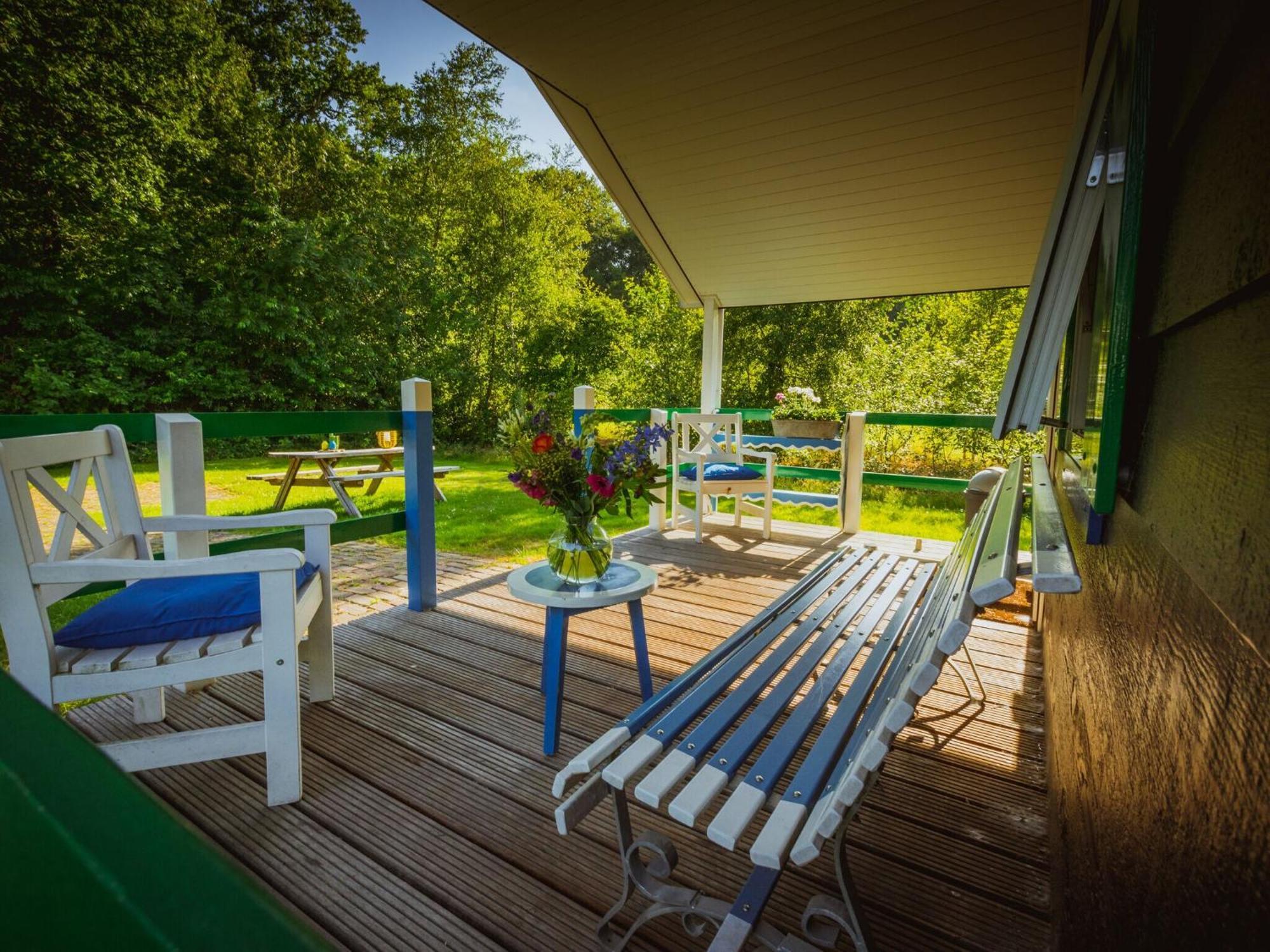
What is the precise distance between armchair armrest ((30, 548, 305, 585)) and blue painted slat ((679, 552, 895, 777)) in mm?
1163

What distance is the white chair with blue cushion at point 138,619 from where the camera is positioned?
1520 millimetres

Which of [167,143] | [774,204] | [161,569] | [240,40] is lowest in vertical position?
[161,569]

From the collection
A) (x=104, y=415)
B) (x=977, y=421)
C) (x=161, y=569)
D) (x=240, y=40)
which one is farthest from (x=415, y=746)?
(x=240, y=40)

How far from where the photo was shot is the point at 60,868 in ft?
0.88

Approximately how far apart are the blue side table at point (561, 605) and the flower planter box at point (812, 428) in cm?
351

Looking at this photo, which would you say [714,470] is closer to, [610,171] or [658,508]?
[658,508]

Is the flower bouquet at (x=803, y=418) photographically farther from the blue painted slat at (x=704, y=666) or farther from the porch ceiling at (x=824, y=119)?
the blue painted slat at (x=704, y=666)

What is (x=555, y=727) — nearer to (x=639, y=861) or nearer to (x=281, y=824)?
(x=639, y=861)

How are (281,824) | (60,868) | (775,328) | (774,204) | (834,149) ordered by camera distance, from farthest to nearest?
(775,328) → (774,204) → (834,149) → (281,824) → (60,868)

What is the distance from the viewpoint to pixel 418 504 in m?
3.22

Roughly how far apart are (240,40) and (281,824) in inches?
599

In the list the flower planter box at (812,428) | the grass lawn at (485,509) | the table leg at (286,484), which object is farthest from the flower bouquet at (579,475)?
the table leg at (286,484)

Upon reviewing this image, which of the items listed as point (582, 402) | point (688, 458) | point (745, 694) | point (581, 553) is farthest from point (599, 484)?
point (688, 458)

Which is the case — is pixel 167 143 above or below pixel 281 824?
above
